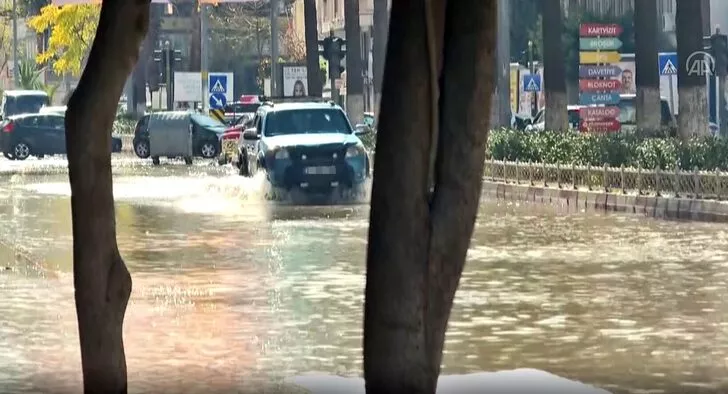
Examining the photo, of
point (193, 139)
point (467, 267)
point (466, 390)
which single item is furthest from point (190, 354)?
point (193, 139)

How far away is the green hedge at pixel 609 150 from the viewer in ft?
103

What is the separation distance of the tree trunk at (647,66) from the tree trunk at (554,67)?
10.5ft

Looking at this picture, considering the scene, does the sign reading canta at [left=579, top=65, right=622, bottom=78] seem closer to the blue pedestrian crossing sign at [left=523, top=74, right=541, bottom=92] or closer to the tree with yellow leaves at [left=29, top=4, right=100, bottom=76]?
the blue pedestrian crossing sign at [left=523, top=74, right=541, bottom=92]

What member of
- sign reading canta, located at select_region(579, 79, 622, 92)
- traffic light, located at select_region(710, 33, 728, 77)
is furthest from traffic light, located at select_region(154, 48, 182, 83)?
traffic light, located at select_region(710, 33, 728, 77)

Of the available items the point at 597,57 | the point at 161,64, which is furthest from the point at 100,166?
the point at 161,64

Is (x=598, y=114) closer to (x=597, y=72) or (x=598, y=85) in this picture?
(x=598, y=85)

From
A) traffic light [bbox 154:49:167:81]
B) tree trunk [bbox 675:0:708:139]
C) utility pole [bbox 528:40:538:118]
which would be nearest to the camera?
tree trunk [bbox 675:0:708:139]

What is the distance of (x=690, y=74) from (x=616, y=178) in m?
3.39

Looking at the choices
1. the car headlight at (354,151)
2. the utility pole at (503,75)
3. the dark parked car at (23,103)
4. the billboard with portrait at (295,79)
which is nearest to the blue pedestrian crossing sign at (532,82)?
the billboard with portrait at (295,79)

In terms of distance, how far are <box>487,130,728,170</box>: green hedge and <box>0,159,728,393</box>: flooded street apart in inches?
87.7

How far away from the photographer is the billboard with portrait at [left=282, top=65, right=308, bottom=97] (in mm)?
67812

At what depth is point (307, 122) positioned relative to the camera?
36.1m

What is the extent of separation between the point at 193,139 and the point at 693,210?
3335 cm

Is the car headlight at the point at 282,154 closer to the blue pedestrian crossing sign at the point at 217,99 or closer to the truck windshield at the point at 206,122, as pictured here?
the truck windshield at the point at 206,122
